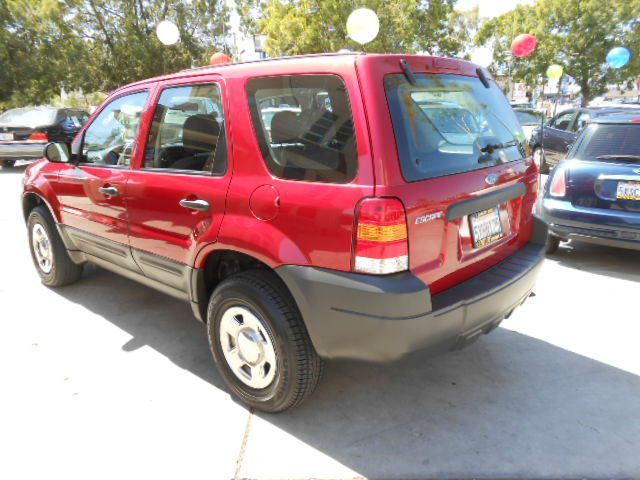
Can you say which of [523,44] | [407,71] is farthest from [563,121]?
[407,71]

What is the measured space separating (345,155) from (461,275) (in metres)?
0.85

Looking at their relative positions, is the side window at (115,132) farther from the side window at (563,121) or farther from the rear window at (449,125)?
the side window at (563,121)

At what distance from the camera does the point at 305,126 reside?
221 cm

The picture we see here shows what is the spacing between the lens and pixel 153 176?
9.35 ft

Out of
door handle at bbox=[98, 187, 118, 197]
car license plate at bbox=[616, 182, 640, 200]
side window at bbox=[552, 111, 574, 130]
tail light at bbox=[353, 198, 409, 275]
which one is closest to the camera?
tail light at bbox=[353, 198, 409, 275]

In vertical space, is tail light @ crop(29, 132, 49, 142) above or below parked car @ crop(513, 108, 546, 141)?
above

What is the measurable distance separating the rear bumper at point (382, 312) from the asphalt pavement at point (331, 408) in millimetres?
144

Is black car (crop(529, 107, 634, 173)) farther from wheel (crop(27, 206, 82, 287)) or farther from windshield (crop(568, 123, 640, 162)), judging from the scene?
wheel (crop(27, 206, 82, 287))

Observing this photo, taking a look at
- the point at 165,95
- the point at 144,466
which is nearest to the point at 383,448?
the point at 144,466

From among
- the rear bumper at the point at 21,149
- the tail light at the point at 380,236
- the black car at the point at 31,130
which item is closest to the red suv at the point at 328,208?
the tail light at the point at 380,236

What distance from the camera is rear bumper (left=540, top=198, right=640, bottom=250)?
4297mm

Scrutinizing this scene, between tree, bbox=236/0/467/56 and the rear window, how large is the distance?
67.8 ft

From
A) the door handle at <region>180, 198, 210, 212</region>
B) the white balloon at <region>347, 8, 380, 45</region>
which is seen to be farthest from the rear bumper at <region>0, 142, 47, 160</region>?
the door handle at <region>180, 198, 210, 212</region>

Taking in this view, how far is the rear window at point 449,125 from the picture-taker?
208 cm
